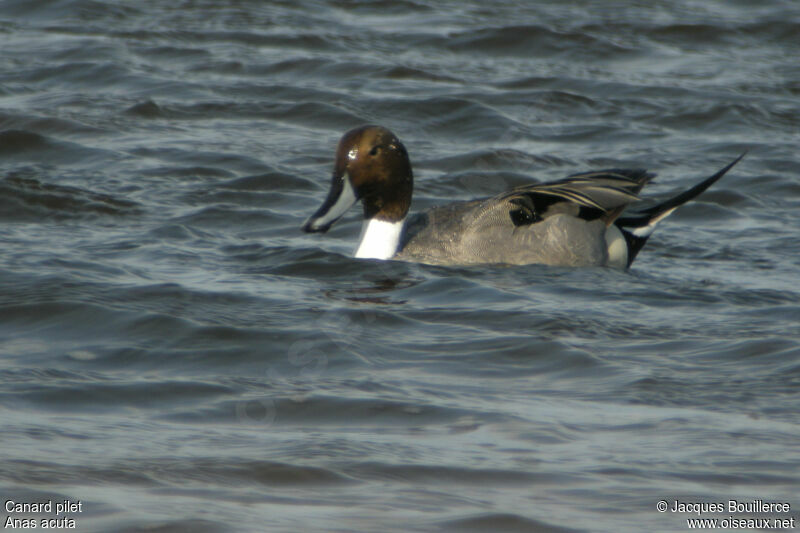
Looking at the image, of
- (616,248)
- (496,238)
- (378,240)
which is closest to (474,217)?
(496,238)

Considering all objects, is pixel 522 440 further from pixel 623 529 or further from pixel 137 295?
pixel 137 295

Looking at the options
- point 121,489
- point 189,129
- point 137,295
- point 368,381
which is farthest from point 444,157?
point 121,489

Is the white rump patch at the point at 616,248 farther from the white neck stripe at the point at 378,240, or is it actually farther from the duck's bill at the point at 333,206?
the duck's bill at the point at 333,206

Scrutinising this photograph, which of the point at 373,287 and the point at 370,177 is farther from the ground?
the point at 370,177

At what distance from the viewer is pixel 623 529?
382 cm

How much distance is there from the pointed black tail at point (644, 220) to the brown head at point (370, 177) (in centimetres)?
130

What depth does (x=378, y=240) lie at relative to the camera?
7500 mm

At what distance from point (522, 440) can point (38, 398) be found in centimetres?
174

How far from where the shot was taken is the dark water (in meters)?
4.16

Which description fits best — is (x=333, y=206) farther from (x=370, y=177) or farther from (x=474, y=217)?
(x=474, y=217)

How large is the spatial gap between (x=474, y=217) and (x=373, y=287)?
79 centimetres

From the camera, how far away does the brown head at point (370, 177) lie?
7465 mm

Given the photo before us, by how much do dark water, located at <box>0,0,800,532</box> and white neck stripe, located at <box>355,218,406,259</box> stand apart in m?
0.13

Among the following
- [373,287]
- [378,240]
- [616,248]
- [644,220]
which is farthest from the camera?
[644,220]
